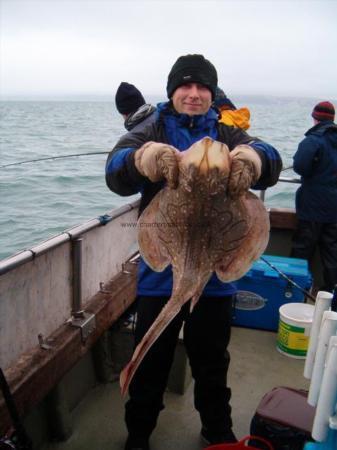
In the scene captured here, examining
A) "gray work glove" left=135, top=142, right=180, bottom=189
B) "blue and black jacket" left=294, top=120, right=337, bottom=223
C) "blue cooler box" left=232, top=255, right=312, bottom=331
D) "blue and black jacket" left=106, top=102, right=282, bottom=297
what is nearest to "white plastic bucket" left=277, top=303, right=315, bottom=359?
"blue cooler box" left=232, top=255, right=312, bottom=331

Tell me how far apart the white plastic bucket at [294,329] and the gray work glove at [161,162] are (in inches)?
101

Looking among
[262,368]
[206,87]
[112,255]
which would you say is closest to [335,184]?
[262,368]

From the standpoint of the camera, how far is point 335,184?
5.54m

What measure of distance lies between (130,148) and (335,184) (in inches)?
156

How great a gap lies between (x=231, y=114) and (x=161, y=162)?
79.0 inches

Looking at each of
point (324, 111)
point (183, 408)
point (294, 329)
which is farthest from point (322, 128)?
point (183, 408)

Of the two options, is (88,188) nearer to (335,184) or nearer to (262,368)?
(335,184)

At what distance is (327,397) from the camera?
1.70 meters

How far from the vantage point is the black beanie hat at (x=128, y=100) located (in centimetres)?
395

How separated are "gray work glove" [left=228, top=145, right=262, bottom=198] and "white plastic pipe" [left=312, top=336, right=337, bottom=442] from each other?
700 mm

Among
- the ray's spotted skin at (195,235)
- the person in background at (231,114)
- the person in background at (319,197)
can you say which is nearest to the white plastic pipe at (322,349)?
the ray's spotted skin at (195,235)

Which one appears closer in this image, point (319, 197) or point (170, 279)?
point (170, 279)

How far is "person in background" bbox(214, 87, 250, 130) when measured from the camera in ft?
12.0

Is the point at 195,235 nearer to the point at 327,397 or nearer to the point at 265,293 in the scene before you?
the point at 327,397
